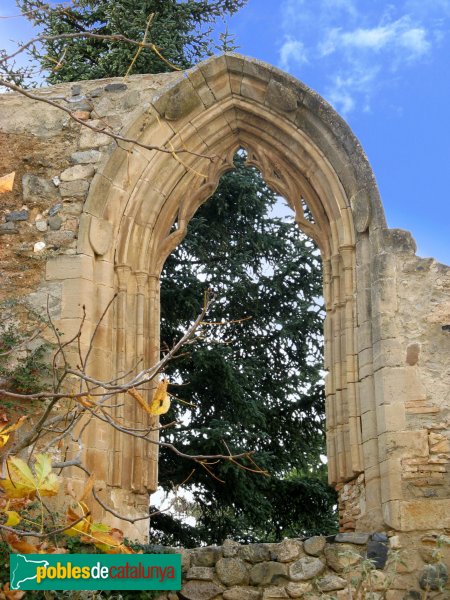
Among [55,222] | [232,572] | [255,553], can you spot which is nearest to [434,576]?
[255,553]

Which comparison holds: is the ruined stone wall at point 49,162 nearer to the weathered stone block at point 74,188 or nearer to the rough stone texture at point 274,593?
the weathered stone block at point 74,188

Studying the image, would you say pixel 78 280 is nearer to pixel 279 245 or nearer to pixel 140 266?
pixel 140 266

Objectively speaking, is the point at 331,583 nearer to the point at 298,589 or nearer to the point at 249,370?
the point at 298,589

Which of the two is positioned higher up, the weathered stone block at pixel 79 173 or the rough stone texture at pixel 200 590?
the weathered stone block at pixel 79 173

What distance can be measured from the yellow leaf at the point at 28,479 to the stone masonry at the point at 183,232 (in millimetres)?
3002

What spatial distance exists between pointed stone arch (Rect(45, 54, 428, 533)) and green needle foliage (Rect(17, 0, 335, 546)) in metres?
4.03

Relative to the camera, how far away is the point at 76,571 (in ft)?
18.8

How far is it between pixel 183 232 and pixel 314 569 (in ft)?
9.36

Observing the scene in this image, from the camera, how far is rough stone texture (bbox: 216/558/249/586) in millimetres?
7133

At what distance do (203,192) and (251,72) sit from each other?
100 cm

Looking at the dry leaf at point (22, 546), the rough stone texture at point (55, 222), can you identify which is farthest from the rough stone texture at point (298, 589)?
the rough stone texture at point (55, 222)

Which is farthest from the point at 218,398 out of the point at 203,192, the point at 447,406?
the point at 447,406

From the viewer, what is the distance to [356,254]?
26.8 ft

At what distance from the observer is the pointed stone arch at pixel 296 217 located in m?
7.70
